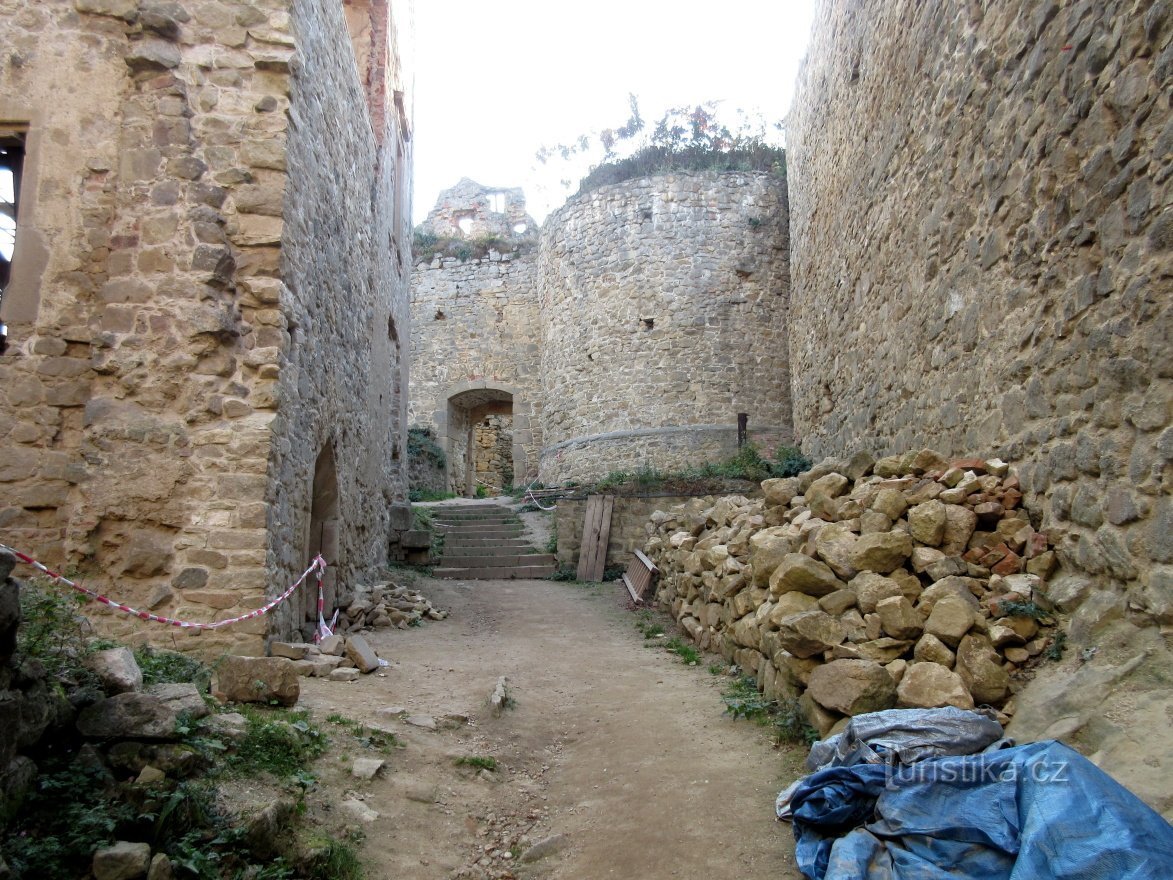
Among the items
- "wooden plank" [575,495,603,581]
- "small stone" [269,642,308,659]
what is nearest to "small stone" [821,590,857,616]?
"small stone" [269,642,308,659]

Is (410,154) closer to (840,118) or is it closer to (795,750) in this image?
(840,118)

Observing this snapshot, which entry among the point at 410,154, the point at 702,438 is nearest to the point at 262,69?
the point at 410,154

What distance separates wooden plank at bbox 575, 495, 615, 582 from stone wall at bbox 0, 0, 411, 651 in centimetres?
668

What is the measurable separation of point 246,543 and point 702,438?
12.2 m

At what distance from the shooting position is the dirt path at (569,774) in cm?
310

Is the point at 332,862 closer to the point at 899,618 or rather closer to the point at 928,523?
the point at 899,618

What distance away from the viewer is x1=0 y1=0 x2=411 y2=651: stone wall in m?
5.04

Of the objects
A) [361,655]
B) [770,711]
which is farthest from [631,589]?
[770,711]

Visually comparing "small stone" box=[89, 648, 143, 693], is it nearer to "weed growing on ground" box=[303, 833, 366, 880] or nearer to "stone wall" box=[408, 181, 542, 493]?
"weed growing on ground" box=[303, 833, 366, 880]

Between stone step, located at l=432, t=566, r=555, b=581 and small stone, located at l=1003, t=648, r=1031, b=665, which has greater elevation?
small stone, located at l=1003, t=648, r=1031, b=665

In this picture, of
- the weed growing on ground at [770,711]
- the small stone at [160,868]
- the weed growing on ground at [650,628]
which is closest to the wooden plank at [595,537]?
the weed growing on ground at [650,628]

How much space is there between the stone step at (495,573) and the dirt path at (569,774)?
17.8ft

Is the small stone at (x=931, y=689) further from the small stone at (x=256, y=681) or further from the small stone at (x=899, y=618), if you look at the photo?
the small stone at (x=256, y=681)

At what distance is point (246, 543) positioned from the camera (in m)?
5.07
